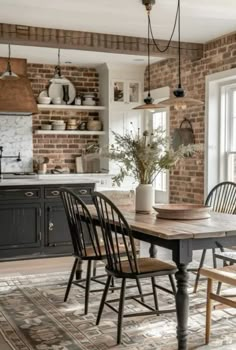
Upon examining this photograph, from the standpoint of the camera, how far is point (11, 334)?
3381 millimetres

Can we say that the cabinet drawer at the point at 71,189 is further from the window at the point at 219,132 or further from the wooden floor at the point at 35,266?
the window at the point at 219,132

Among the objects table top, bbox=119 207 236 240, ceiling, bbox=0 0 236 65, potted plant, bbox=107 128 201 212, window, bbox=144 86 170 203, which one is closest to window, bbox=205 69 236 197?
ceiling, bbox=0 0 236 65

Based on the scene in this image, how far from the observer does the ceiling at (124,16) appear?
4.70 metres

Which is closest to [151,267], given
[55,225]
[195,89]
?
[55,225]

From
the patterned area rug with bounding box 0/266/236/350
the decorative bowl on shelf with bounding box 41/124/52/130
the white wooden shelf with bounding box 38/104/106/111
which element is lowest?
the patterned area rug with bounding box 0/266/236/350

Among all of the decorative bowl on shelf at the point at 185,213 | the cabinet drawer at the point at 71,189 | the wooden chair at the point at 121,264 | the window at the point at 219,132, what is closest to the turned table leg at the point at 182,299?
the wooden chair at the point at 121,264

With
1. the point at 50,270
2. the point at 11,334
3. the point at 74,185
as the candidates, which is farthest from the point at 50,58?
the point at 11,334

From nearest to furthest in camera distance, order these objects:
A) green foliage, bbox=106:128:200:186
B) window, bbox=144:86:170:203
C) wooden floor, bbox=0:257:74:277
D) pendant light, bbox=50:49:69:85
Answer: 1. green foliage, bbox=106:128:200:186
2. wooden floor, bbox=0:257:74:277
3. pendant light, bbox=50:49:69:85
4. window, bbox=144:86:170:203

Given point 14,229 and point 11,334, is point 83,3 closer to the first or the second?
point 14,229

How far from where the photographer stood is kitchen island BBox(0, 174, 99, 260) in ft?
18.7

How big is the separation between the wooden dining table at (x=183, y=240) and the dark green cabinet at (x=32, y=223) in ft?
8.78

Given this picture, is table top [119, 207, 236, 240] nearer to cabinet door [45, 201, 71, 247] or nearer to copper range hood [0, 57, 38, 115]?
cabinet door [45, 201, 71, 247]

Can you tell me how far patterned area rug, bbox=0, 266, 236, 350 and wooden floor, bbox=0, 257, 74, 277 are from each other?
2.53ft

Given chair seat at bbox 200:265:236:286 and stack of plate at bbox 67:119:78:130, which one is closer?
chair seat at bbox 200:265:236:286
